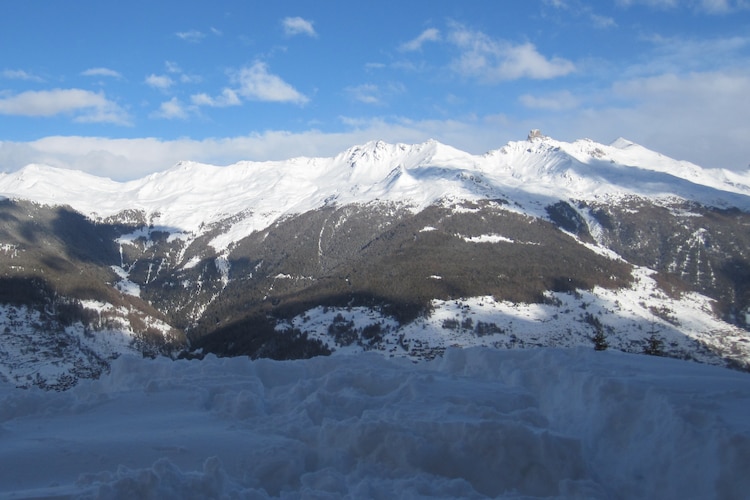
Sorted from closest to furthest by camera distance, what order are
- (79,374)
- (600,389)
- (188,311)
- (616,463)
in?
(616,463)
(600,389)
(79,374)
(188,311)

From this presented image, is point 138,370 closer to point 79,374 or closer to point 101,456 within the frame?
point 101,456

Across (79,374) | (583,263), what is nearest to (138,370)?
(79,374)

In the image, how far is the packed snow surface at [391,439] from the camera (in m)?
11.3

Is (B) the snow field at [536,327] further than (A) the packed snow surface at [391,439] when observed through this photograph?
Yes

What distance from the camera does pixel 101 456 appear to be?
12133mm

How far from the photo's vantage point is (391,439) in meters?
13.2

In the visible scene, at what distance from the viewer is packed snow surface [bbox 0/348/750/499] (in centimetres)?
1130

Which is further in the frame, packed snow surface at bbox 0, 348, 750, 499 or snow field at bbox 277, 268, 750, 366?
snow field at bbox 277, 268, 750, 366

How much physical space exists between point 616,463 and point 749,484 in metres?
2.81

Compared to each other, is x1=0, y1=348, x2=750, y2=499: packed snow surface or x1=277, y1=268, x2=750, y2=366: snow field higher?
x1=0, y1=348, x2=750, y2=499: packed snow surface

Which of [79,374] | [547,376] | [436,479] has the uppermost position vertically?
[547,376]

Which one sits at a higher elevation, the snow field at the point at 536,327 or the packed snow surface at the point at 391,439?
the packed snow surface at the point at 391,439

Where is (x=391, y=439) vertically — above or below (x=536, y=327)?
above

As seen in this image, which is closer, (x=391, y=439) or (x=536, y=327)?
(x=391, y=439)
